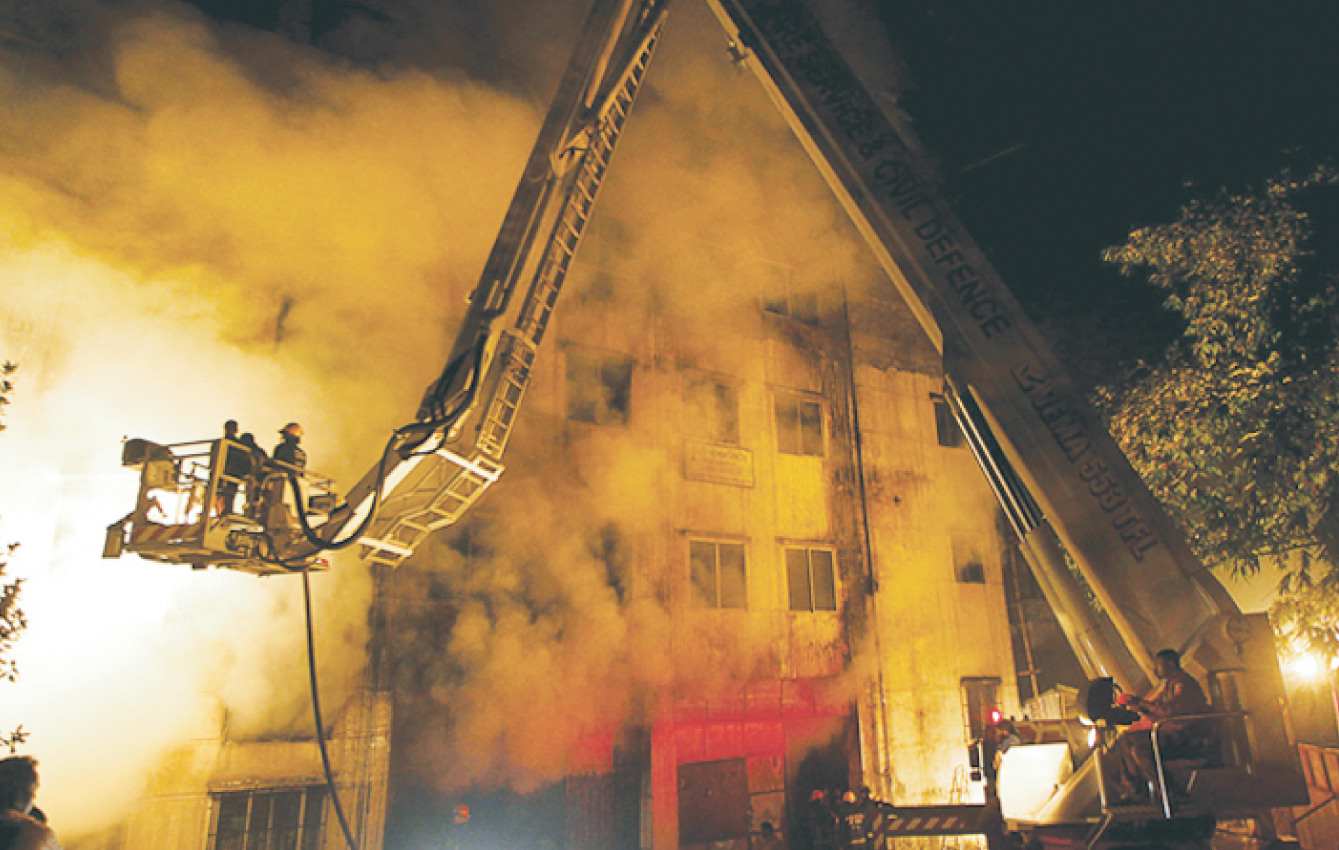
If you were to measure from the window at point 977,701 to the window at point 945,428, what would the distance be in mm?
5050

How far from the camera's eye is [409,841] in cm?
1008

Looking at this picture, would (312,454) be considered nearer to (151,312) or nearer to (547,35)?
(151,312)

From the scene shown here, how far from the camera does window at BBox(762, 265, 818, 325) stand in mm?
16031

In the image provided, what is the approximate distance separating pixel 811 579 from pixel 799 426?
9.88ft

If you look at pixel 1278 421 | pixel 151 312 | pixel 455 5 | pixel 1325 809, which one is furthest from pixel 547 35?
pixel 1325 809

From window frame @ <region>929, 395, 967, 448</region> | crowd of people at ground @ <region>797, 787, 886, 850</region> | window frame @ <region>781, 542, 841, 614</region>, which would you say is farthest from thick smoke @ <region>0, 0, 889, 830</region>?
window frame @ <region>929, 395, 967, 448</region>

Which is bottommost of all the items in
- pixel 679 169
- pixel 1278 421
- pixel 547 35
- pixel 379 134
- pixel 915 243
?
pixel 1278 421

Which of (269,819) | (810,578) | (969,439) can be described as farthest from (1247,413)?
(269,819)

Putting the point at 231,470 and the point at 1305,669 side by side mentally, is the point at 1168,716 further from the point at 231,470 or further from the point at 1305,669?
the point at 1305,669

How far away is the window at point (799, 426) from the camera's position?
611 inches

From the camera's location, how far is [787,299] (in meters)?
16.3

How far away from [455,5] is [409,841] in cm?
1229

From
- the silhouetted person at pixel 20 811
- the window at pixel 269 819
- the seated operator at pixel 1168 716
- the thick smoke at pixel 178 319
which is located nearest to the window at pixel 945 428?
the thick smoke at pixel 178 319

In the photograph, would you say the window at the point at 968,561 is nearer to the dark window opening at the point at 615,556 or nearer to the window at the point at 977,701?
the window at the point at 977,701
